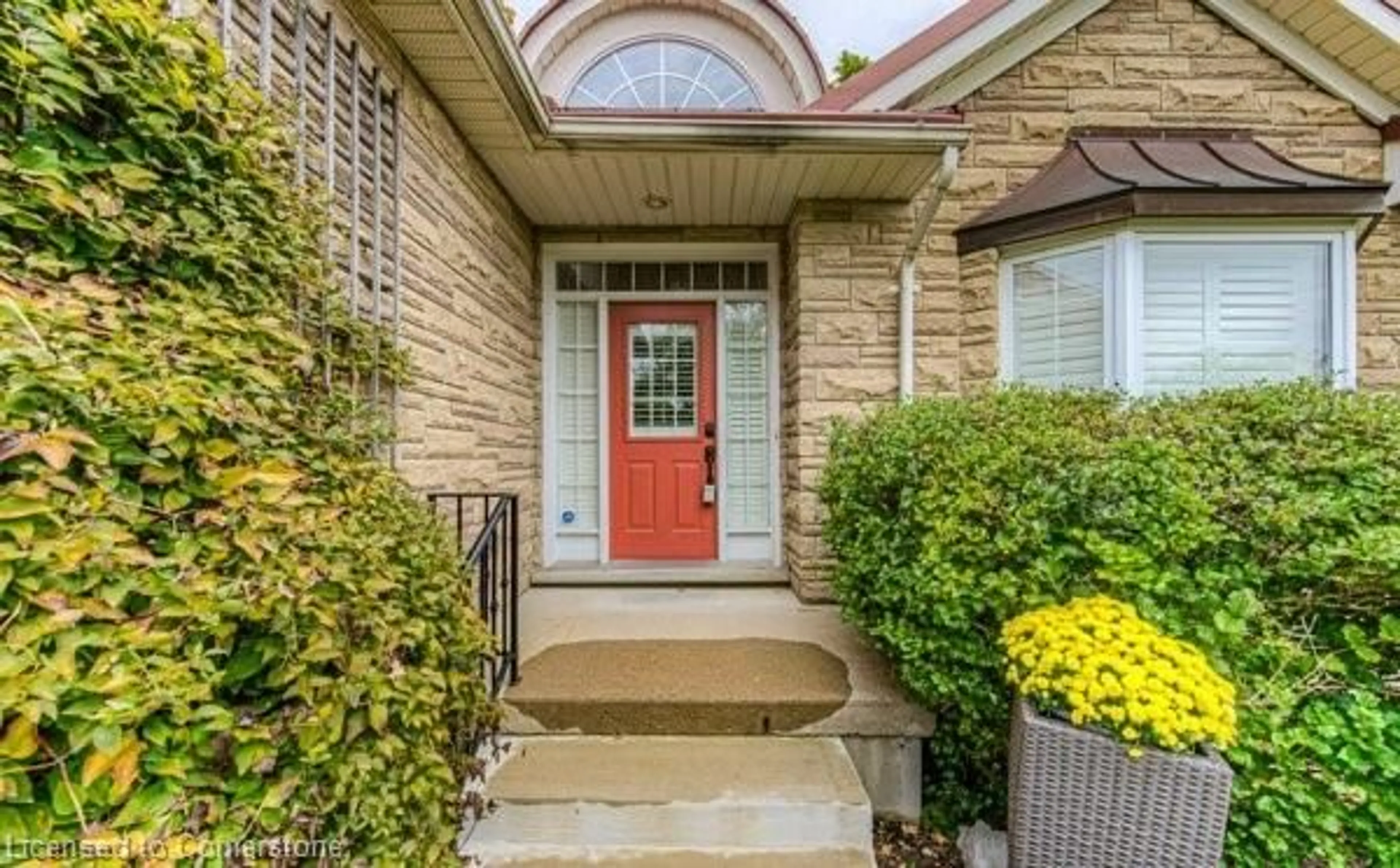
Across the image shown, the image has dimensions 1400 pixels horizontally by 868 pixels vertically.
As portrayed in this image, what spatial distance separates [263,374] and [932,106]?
4076mm

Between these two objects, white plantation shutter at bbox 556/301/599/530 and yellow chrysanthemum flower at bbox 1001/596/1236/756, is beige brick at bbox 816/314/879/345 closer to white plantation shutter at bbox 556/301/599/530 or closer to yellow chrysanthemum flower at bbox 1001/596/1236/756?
white plantation shutter at bbox 556/301/599/530

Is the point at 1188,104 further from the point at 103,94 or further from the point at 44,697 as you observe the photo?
the point at 44,697

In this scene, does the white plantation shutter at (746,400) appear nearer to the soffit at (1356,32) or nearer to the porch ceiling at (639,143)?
the porch ceiling at (639,143)

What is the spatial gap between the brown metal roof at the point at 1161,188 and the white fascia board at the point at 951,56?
30.1 inches

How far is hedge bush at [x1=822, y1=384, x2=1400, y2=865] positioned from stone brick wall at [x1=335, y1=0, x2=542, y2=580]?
212 centimetres

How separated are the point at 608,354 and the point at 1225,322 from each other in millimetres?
3830

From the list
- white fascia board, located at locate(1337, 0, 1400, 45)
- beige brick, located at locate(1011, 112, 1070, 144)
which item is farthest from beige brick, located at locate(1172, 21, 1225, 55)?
beige brick, located at locate(1011, 112, 1070, 144)

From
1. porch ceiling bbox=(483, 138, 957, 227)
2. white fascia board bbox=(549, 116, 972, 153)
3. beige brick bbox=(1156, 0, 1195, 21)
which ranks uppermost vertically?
beige brick bbox=(1156, 0, 1195, 21)

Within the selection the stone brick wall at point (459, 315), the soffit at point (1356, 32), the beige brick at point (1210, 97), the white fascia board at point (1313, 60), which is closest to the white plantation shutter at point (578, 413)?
the stone brick wall at point (459, 315)

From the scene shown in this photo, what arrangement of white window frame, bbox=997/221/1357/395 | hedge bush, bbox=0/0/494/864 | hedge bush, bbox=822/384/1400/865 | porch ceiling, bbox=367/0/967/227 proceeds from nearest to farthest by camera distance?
hedge bush, bbox=0/0/494/864 < hedge bush, bbox=822/384/1400/865 < porch ceiling, bbox=367/0/967/227 < white window frame, bbox=997/221/1357/395

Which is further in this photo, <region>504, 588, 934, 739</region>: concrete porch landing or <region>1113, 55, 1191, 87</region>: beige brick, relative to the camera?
<region>1113, 55, 1191, 87</region>: beige brick

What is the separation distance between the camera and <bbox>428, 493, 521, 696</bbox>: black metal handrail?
264 centimetres

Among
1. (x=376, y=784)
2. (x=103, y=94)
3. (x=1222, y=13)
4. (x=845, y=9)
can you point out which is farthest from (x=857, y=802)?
(x=845, y=9)

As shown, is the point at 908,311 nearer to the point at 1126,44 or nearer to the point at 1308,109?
the point at 1126,44
